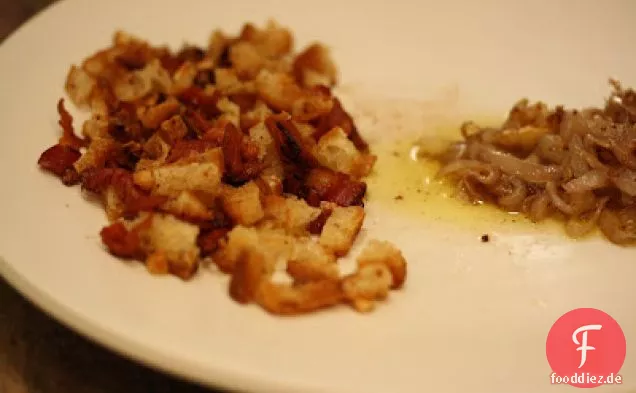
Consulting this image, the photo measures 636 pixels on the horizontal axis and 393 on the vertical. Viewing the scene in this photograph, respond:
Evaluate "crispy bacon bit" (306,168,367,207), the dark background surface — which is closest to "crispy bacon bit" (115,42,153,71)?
"crispy bacon bit" (306,168,367,207)

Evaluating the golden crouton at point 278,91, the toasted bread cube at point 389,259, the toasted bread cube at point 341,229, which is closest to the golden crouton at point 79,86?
the golden crouton at point 278,91

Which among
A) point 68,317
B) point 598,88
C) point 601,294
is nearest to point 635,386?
point 601,294

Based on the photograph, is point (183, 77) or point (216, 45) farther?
point (216, 45)

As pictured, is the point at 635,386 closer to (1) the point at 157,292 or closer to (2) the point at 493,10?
(1) the point at 157,292

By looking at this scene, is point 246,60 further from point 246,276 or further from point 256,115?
point 246,276

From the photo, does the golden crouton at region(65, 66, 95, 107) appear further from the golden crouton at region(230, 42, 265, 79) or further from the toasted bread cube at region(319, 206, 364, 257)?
the toasted bread cube at region(319, 206, 364, 257)

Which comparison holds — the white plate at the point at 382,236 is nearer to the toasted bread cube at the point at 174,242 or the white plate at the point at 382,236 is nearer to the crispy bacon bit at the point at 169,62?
the toasted bread cube at the point at 174,242

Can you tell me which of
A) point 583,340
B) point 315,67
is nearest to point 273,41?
point 315,67

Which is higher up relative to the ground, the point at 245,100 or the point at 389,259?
the point at 245,100
